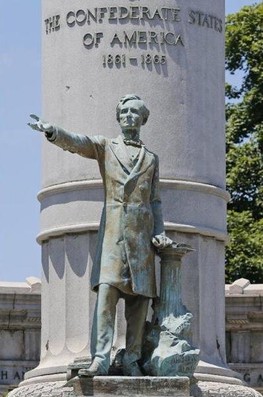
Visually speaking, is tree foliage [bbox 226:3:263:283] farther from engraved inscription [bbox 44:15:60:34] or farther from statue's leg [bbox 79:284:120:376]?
statue's leg [bbox 79:284:120:376]

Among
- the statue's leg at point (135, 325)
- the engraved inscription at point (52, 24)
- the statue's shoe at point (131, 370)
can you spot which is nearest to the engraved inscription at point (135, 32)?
the engraved inscription at point (52, 24)

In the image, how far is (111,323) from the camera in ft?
63.0

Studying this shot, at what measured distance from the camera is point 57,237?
73.1ft

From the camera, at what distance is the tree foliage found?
1474 inches

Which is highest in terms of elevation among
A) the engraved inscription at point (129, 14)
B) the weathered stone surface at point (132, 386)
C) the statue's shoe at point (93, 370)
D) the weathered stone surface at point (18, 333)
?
the engraved inscription at point (129, 14)

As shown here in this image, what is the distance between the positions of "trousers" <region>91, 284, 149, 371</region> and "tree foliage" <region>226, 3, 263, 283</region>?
17.4 metres

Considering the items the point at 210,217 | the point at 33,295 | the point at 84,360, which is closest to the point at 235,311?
the point at 33,295

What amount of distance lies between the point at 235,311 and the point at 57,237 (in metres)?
4.69

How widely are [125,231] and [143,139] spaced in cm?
295

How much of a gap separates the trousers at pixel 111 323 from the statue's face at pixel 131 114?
1.47 metres

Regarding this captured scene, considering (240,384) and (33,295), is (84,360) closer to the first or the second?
(240,384)

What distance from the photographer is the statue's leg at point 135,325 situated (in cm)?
1930

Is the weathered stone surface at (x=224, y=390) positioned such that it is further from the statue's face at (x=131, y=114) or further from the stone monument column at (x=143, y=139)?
the statue's face at (x=131, y=114)

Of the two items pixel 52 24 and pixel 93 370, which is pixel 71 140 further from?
pixel 52 24
